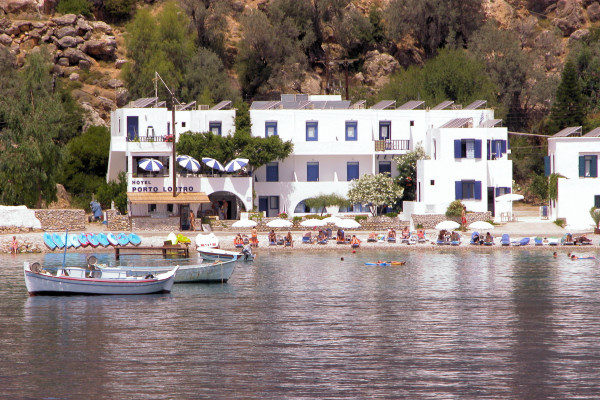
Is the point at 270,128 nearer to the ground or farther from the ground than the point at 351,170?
farther from the ground

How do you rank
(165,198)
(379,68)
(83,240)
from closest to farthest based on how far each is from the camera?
(83,240)
(165,198)
(379,68)

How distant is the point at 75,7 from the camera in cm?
12344

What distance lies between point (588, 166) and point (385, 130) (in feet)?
56.0

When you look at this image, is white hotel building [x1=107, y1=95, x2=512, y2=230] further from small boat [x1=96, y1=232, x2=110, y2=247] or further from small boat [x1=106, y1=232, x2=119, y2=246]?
small boat [x1=106, y1=232, x2=119, y2=246]

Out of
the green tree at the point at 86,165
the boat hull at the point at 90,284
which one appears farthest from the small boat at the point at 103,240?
the green tree at the point at 86,165

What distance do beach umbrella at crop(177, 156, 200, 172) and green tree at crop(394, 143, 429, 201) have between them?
16.8m

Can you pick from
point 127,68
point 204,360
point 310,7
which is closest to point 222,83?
point 127,68

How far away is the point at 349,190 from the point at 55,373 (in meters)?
48.7

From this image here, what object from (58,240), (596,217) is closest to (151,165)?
(58,240)

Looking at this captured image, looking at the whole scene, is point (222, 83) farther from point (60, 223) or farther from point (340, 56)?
point (60, 223)

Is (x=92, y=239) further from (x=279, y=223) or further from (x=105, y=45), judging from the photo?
(x=105, y=45)

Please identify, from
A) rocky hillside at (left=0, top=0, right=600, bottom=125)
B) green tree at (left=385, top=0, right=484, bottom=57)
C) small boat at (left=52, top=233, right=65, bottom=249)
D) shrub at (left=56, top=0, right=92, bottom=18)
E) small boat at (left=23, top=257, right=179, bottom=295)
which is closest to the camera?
small boat at (left=23, top=257, right=179, bottom=295)

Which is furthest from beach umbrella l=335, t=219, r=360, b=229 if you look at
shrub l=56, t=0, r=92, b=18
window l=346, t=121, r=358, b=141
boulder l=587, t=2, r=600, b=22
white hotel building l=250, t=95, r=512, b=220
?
boulder l=587, t=2, r=600, b=22

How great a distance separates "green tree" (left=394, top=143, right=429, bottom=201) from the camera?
80.4 m
